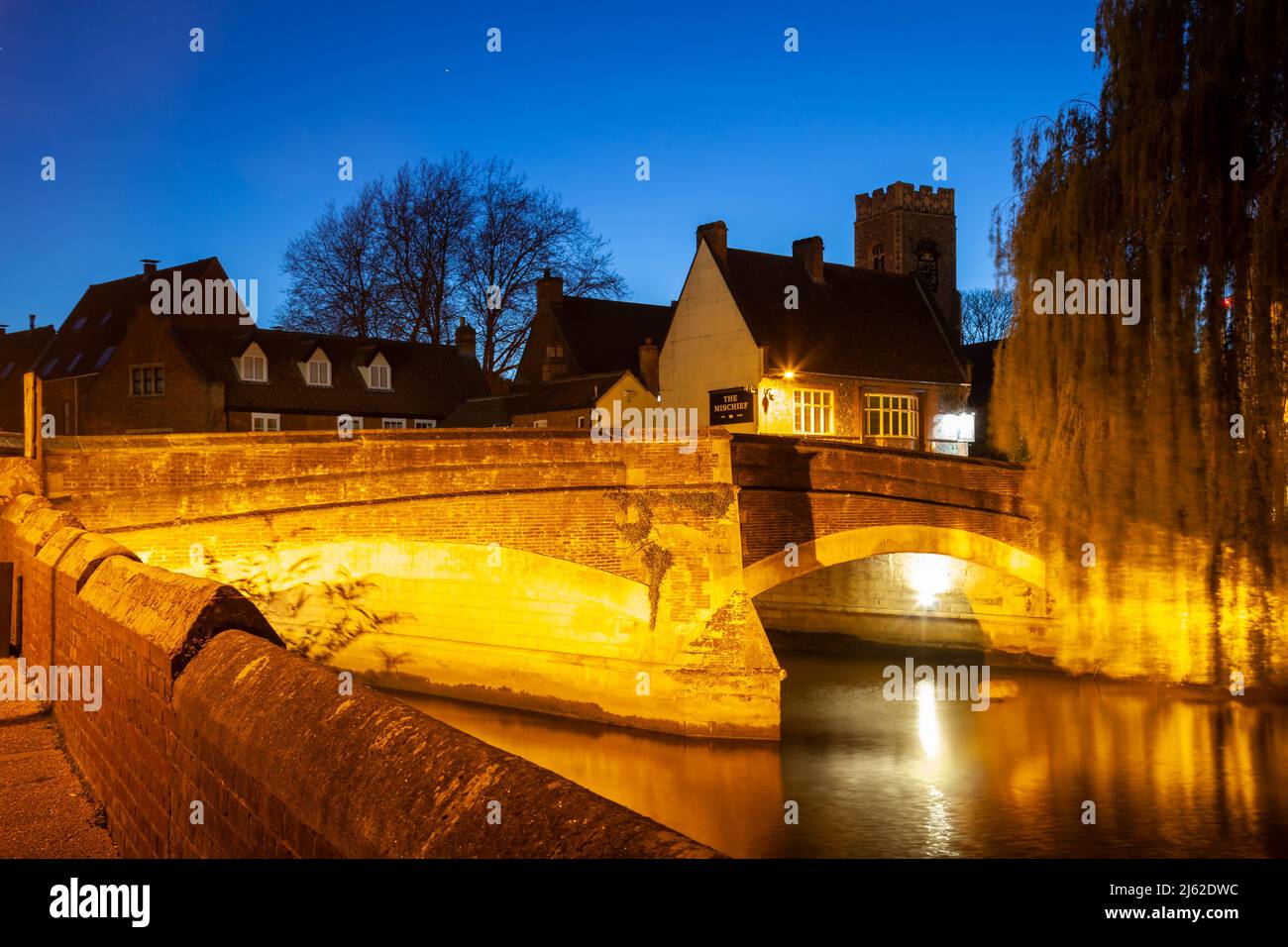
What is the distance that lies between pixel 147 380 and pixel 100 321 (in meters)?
10.4

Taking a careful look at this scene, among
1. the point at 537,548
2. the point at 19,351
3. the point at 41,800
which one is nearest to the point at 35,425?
the point at 537,548

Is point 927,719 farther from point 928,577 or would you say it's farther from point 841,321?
point 841,321

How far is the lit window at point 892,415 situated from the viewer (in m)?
32.6

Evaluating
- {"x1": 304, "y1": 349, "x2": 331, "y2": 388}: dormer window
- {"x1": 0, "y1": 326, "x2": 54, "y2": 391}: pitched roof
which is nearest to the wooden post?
{"x1": 304, "y1": 349, "x2": 331, "y2": 388}: dormer window

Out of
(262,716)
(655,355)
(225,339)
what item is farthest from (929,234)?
(262,716)

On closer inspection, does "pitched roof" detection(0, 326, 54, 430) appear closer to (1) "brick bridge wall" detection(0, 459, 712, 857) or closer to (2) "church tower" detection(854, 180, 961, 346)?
(2) "church tower" detection(854, 180, 961, 346)

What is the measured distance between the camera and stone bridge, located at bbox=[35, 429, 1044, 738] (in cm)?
1681

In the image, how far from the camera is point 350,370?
124 feet

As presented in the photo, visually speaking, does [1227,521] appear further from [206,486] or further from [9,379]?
[9,379]

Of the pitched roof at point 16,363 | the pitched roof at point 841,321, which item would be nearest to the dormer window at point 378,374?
the pitched roof at point 841,321

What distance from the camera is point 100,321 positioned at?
1716 inches

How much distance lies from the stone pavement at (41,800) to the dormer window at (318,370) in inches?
1167

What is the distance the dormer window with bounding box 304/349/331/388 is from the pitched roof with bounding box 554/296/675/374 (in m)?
8.90

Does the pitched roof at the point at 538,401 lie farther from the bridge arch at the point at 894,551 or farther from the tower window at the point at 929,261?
the tower window at the point at 929,261
